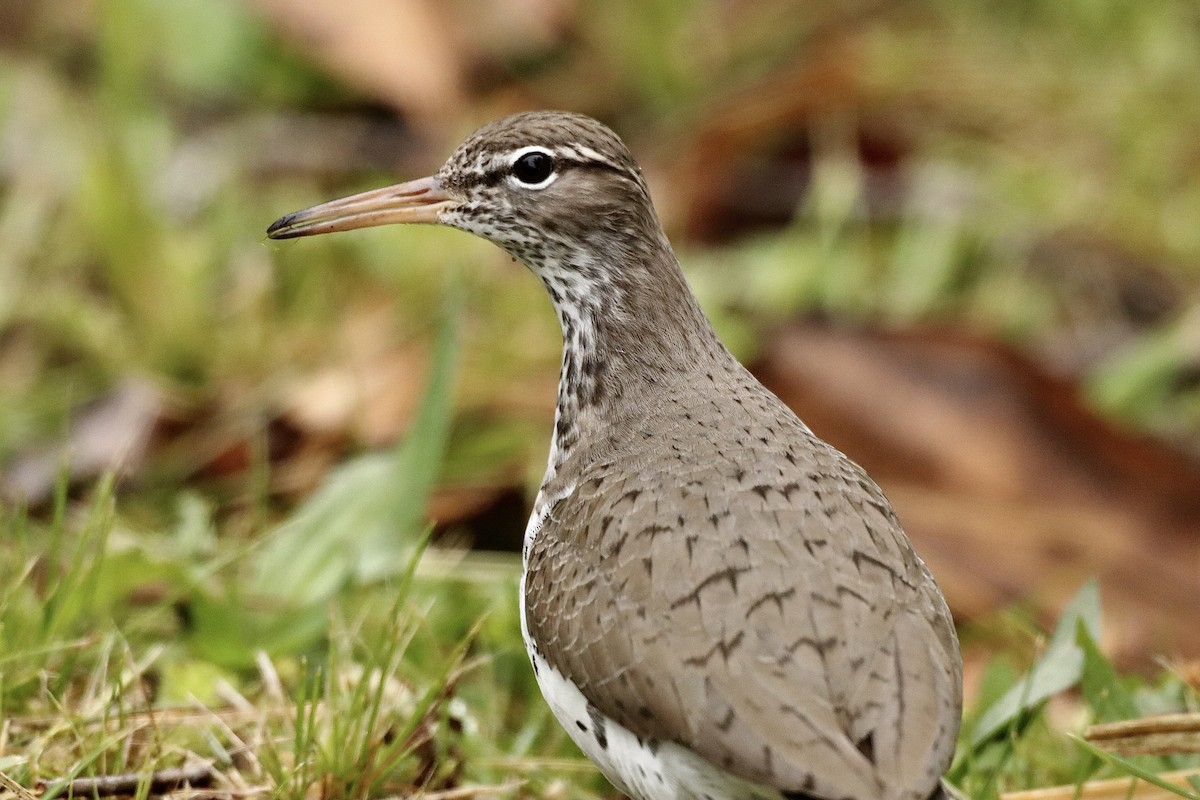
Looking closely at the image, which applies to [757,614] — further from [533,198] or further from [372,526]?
[372,526]

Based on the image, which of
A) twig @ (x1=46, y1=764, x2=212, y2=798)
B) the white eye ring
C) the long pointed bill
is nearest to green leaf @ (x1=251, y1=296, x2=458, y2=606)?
the long pointed bill

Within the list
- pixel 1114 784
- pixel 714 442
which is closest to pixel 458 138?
pixel 714 442

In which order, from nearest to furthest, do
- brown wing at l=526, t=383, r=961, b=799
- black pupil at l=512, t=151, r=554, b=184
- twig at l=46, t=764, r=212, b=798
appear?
1. brown wing at l=526, t=383, r=961, b=799
2. twig at l=46, t=764, r=212, b=798
3. black pupil at l=512, t=151, r=554, b=184

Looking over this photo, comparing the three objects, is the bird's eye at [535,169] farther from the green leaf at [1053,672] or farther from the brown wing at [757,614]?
the green leaf at [1053,672]

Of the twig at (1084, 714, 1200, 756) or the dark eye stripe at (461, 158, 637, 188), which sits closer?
the twig at (1084, 714, 1200, 756)

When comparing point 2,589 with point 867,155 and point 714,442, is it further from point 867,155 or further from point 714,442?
point 867,155

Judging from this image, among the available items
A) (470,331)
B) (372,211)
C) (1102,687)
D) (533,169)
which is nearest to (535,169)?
(533,169)

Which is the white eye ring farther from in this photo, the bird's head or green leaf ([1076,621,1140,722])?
green leaf ([1076,621,1140,722])

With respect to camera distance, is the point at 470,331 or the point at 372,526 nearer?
the point at 372,526
